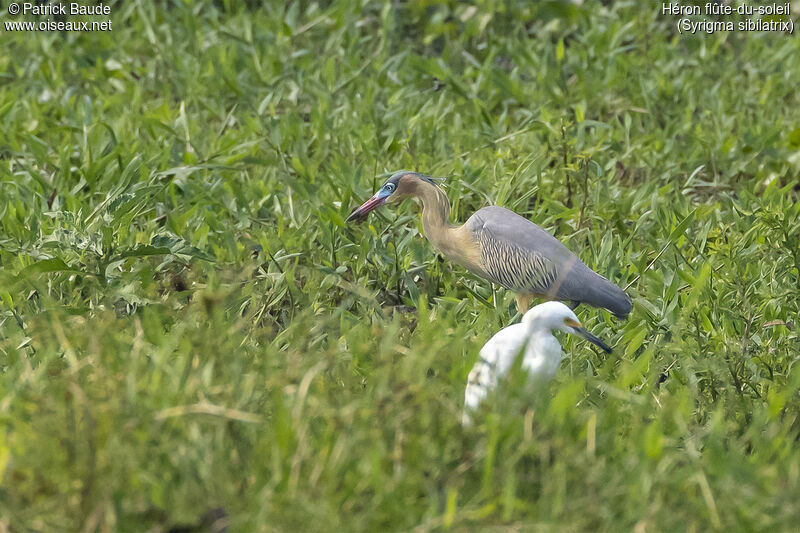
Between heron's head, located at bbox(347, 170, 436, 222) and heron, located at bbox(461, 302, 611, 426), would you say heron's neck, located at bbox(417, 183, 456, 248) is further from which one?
heron, located at bbox(461, 302, 611, 426)

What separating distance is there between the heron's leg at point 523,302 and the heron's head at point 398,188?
545 mm

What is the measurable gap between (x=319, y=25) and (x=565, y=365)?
4050 mm

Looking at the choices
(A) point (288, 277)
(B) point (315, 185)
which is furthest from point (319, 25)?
(A) point (288, 277)

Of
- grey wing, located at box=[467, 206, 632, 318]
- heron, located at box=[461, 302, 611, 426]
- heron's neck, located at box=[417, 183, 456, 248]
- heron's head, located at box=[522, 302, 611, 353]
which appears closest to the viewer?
heron, located at box=[461, 302, 611, 426]

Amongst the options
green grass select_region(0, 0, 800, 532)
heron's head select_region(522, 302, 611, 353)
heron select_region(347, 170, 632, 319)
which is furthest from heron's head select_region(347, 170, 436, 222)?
heron's head select_region(522, 302, 611, 353)

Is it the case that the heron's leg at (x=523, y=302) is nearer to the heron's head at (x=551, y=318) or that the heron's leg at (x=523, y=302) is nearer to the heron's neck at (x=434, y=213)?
the heron's neck at (x=434, y=213)

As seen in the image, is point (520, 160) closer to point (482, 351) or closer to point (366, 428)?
point (482, 351)

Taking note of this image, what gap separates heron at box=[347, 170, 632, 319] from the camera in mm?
3818

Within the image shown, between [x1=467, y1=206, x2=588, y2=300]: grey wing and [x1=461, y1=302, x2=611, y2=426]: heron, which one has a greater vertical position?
[x1=461, y1=302, x2=611, y2=426]: heron

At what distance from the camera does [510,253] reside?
12.7 ft

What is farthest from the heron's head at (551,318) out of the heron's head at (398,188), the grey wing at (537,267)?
the heron's head at (398,188)

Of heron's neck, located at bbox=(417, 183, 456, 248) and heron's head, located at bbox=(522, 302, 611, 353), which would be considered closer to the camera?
heron's head, located at bbox=(522, 302, 611, 353)

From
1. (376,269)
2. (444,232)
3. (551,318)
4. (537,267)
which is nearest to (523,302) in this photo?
(537,267)

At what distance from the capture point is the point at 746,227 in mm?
4508
